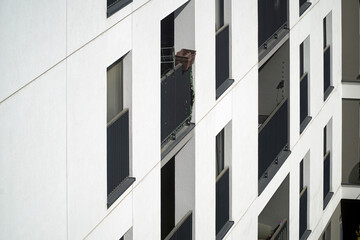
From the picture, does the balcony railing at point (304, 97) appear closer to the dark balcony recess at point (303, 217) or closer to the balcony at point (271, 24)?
the dark balcony recess at point (303, 217)

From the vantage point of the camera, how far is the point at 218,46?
15914 millimetres

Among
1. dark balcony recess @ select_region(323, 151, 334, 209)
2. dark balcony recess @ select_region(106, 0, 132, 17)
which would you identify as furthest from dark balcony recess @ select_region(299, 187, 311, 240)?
dark balcony recess @ select_region(106, 0, 132, 17)

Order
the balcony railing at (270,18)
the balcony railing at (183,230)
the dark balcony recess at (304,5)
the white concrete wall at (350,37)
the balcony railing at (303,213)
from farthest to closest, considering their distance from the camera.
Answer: the white concrete wall at (350,37) < the balcony railing at (303,213) < the dark balcony recess at (304,5) < the balcony railing at (270,18) < the balcony railing at (183,230)

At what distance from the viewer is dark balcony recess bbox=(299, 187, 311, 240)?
75.7 feet

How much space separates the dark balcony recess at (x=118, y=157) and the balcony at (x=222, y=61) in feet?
12.8

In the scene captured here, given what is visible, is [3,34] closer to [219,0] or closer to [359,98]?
[219,0]

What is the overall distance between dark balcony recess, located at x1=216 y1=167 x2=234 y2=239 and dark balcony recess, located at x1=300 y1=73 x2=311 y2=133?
584 centimetres

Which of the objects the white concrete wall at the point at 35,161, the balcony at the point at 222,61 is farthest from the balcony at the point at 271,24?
the white concrete wall at the point at 35,161

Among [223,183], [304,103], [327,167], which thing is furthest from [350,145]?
Answer: [223,183]

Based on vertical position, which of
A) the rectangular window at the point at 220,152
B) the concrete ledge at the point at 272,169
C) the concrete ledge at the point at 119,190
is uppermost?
the concrete ledge at the point at 119,190

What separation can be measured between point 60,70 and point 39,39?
657 mm

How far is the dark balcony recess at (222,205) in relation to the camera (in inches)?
654

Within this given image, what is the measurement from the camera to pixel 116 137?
39.9ft

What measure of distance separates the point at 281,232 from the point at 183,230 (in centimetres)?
713
